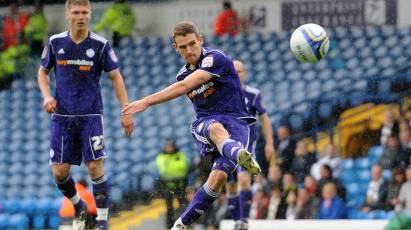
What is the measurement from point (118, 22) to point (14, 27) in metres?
2.47

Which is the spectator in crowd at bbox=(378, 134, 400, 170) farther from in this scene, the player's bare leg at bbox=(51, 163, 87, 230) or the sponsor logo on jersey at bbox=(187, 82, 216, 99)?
the sponsor logo on jersey at bbox=(187, 82, 216, 99)

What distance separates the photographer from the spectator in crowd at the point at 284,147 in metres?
15.1

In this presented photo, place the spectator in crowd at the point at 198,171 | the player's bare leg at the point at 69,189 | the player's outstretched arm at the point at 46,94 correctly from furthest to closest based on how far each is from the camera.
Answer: the spectator in crowd at the point at 198,171 → the player's bare leg at the point at 69,189 → the player's outstretched arm at the point at 46,94

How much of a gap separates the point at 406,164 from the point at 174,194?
3.51m

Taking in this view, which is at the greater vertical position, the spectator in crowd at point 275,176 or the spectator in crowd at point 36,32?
the spectator in crowd at point 36,32

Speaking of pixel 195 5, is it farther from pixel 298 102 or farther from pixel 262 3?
pixel 298 102

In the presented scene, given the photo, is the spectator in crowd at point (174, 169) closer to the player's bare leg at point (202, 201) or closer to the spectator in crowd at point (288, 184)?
the spectator in crowd at point (288, 184)

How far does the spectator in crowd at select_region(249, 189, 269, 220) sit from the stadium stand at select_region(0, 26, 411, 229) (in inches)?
49.4

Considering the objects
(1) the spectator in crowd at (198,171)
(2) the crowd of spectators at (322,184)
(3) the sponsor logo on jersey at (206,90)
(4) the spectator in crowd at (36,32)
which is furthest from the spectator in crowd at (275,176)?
(4) the spectator in crowd at (36,32)

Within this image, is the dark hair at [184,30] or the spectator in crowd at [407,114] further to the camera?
the spectator in crowd at [407,114]

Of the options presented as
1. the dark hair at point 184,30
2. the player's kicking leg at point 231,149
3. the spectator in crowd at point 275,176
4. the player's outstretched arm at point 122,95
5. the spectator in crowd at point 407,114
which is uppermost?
the dark hair at point 184,30

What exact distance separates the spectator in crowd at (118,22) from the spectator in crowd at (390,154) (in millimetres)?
7816

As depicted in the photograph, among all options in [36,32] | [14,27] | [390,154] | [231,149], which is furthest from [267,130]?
[14,27]

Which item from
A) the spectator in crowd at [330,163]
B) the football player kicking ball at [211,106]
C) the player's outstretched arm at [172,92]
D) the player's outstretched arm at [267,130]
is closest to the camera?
the player's outstretched arm at [172,92]
